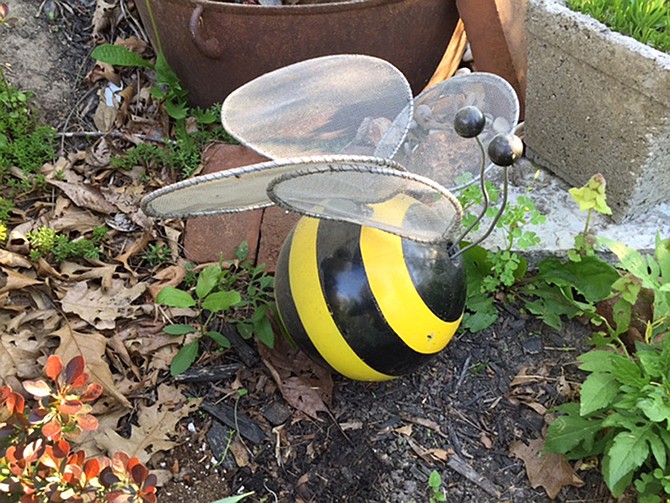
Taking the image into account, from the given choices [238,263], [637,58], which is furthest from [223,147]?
[637,58]

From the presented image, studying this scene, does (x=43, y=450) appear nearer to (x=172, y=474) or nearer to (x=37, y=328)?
(x=172, y=474)

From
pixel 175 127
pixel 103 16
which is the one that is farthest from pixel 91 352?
pixel 103 16

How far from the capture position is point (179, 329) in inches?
87.7

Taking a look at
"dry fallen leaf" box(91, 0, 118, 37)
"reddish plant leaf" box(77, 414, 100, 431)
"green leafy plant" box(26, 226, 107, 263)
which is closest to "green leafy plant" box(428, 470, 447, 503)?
"reddish plant leaf" box(77, 414, 100, 431)

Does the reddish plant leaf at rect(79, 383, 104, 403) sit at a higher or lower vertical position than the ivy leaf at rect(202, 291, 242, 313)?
higher

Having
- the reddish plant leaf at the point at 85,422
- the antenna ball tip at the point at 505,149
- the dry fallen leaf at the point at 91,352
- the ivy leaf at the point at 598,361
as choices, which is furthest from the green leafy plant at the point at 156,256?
the ivy leaf at the point at 598,361

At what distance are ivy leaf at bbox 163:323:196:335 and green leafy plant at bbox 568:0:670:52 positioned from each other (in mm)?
1769

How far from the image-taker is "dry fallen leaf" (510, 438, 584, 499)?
196 cm

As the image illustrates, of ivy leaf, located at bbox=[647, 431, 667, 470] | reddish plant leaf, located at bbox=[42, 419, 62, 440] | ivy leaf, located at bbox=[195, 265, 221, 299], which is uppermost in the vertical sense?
reddish plant leaf, located at bbox=[42, 419, 62, 440]

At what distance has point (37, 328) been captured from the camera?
2.26 metres

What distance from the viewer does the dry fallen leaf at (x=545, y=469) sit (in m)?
1.96

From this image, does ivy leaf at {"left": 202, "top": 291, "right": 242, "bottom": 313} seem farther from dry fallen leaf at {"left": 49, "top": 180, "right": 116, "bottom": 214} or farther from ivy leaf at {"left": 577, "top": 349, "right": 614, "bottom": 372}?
ivy leaf at {"left": 577, "top": 349, "right": 614, "bottom": 372}

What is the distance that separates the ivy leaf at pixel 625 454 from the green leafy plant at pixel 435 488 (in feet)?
1.52

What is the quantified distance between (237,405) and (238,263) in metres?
Result: 0.59
